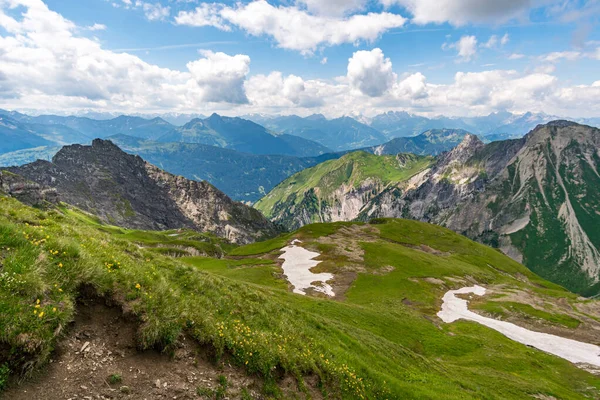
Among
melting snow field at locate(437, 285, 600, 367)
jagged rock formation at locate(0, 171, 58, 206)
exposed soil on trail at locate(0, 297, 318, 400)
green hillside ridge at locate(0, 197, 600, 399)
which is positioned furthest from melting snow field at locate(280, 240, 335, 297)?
jagged rock formation at locate(0, 171, 58, 206)

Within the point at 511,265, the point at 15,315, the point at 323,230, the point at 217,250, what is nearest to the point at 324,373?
the point at 15,315

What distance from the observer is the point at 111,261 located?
1356 centimetres

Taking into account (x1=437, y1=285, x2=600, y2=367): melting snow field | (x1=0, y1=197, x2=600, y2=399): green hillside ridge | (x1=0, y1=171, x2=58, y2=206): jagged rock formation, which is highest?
(x1=0, y1=197, x2=600, y2=399): green hillside ridge

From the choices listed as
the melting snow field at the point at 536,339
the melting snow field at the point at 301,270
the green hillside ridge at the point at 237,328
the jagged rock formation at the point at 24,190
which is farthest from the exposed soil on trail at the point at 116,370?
the jagged rock formation at the point at 24,190

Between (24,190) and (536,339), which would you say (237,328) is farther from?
(24,190)

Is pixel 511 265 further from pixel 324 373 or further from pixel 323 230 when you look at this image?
pixel 324 373

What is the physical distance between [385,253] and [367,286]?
35.9 meters

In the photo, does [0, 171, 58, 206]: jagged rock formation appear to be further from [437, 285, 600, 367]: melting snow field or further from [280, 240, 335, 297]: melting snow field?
[437, 285, 600, 367]: melting snow field

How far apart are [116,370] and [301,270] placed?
84097 mm

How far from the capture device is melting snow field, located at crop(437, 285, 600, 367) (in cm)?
5925

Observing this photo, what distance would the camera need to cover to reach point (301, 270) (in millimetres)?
92250

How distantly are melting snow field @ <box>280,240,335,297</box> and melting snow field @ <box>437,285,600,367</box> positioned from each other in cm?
2932

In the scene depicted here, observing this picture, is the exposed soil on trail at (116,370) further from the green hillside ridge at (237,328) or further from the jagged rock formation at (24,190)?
the jagged rock formation at (24,190)

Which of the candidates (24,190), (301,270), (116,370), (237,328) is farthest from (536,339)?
(24,190)
